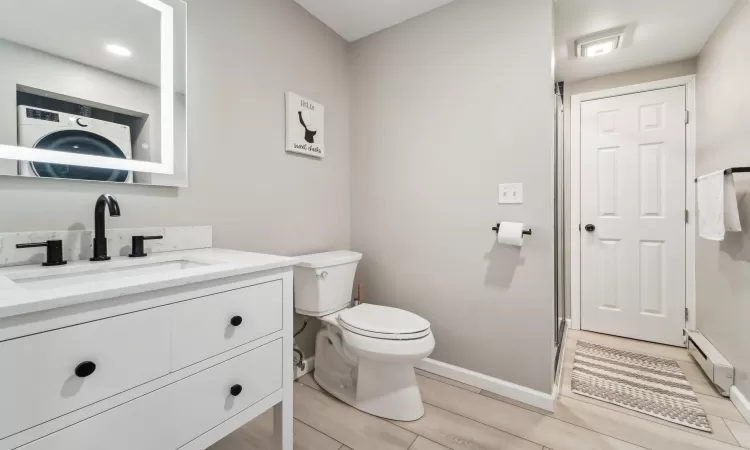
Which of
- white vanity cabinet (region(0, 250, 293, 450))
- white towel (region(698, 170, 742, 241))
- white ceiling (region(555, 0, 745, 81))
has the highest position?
white ceiling (region(555, 0, 745, 81))

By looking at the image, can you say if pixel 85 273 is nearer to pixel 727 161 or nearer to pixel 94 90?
pixel 94 90

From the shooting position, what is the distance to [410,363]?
1.57 metres

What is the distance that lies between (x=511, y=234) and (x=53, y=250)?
187 centimetres

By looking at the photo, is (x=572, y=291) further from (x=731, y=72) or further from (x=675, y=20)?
(x=675, y=20)

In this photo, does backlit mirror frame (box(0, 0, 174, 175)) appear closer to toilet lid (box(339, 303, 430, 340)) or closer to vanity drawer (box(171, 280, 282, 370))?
vanity drawer (box(171, 280, 282, 370))

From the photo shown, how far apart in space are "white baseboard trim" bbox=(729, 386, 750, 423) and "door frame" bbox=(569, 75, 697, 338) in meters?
0.87

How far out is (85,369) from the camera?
2.24 feet

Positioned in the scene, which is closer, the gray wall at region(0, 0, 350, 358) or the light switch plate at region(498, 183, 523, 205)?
the gray wall at region(0, 0, 350, 358)

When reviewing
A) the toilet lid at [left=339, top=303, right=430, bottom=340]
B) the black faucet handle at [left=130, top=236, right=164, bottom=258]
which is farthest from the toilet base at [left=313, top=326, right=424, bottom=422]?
the black faucet handle at [left=130, top=236, right=164, bottom=258]

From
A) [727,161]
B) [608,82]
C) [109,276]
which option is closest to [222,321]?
[109,276]

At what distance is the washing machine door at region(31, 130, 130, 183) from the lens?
105 centimetres

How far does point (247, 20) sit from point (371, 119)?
0.94 meters

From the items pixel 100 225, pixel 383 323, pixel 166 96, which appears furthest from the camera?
pixel 383 323

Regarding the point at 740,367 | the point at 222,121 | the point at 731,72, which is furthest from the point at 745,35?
the point at 222,121
